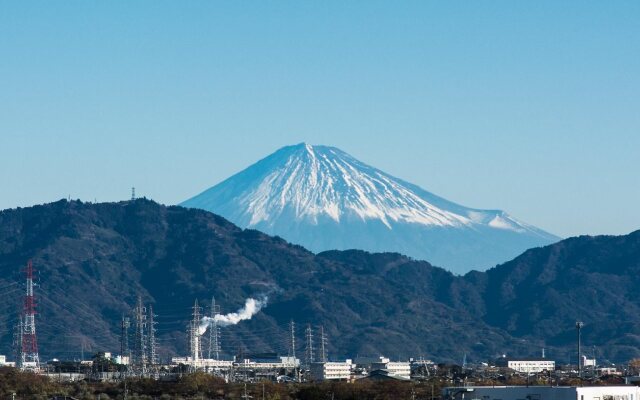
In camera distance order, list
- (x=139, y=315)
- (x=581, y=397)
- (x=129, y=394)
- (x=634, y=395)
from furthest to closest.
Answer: (x=139, y=315) → (x=129, y=394) → (x=634, y=395) → (x=581, y=397)

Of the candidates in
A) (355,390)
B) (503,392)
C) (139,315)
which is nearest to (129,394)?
(355,390)

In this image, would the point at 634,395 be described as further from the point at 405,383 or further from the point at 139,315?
the point at 139,315

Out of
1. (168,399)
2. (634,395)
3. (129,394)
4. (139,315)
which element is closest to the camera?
(634,395)

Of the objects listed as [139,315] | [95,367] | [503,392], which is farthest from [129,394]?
[95,367]

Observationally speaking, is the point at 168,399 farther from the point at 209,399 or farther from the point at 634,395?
the point at 634,395

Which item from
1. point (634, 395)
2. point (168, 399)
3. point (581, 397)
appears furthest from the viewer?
point (168, 399)

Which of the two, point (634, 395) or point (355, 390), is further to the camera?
point (355, 390)
